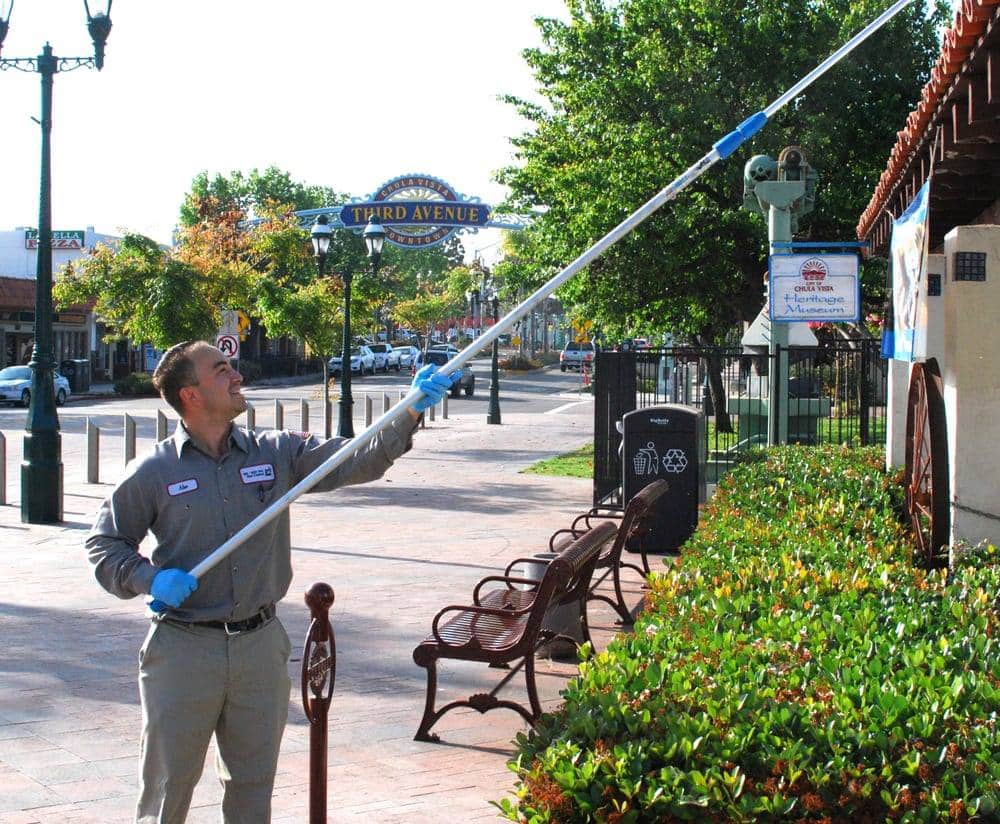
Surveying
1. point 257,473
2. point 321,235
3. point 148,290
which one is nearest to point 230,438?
point 257,473

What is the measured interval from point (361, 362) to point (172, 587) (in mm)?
58638

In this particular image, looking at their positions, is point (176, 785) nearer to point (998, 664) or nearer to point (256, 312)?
point (998, 664)

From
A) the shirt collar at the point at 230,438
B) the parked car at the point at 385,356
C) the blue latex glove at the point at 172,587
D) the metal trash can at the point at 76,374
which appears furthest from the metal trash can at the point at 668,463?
the parked car at the point at 385,356

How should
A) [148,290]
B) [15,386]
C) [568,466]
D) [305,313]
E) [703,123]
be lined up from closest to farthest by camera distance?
[148,290]
[568,466]
[703,123]
[305,313]
[15,386]

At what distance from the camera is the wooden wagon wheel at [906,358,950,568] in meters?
6.43

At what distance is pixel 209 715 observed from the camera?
3.89 metres

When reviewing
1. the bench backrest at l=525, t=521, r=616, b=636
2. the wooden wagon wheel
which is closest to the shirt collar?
the bench backrest at l=525, t=521, r=616, b=636

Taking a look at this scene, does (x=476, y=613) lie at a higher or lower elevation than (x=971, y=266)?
lower

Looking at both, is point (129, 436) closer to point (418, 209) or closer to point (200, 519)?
point (200, 519)

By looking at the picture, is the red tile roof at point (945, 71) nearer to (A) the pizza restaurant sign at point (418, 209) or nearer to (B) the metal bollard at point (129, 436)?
(B) the metal bollard at point (129, 436)

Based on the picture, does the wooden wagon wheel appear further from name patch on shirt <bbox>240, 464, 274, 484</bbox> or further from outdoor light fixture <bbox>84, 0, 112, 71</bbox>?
outdoor light fixture <bbox>84, 0, 112, 71</bbox>

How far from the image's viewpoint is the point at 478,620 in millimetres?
6500

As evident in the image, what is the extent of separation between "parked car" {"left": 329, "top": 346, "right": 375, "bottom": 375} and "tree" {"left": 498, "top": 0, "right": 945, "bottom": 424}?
38826 millimetres

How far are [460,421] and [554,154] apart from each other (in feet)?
35.1
